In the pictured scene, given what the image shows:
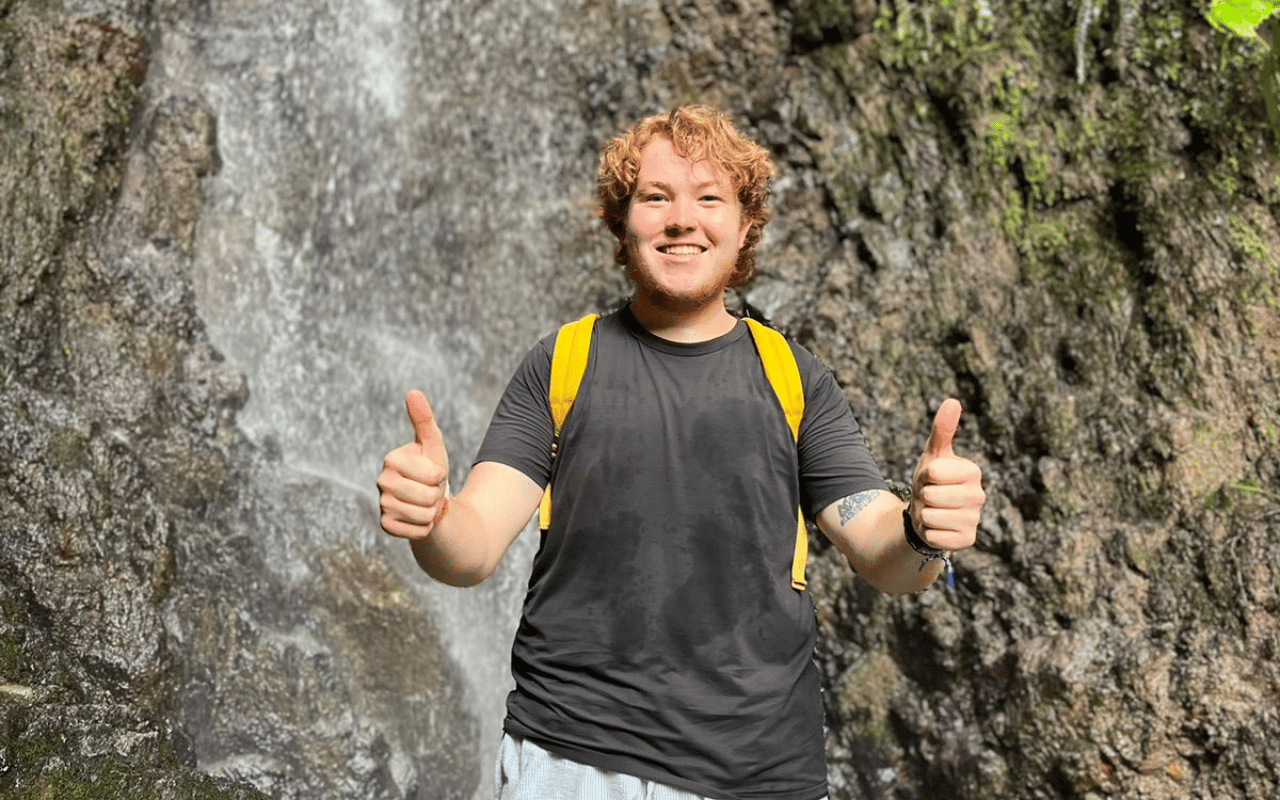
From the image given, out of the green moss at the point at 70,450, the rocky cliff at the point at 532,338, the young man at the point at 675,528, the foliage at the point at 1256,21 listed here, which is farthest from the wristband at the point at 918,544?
the green moss at the point at 70,450

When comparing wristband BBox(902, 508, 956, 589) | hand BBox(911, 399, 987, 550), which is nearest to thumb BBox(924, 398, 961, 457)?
hand BBox(911, 399, 987, 550)

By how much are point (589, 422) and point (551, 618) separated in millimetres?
392

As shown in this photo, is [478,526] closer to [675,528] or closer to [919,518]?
[675,528]

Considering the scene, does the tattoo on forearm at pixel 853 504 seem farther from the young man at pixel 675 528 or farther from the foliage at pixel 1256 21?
the foliage at pixel 1256 21

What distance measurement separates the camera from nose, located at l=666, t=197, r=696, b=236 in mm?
2379

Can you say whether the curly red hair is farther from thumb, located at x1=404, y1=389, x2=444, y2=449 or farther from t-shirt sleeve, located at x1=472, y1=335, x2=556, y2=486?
thumb, located at x1=404, y1=389, x2=444, y2=449

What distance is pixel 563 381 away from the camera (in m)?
2.36

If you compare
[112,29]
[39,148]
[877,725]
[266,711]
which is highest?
[112,29]

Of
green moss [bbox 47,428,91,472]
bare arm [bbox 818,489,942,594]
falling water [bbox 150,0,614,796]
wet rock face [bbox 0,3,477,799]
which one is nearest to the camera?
bare arm [bbox 818,489,942,594]

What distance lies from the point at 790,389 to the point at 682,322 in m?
0.27

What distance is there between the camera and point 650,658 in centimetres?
218

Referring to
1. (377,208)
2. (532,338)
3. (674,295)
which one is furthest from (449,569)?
(377,208)

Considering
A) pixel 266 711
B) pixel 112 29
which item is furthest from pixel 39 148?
pixel 266 711

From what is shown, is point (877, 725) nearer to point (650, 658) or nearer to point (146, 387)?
point (650, 658)
